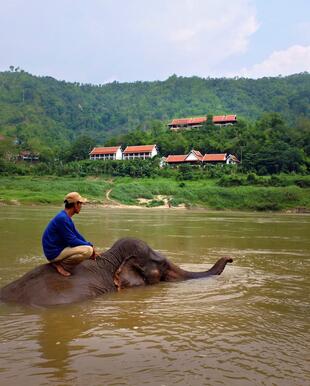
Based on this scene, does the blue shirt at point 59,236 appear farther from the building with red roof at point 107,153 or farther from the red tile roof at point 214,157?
the building with red roof at point 107,153

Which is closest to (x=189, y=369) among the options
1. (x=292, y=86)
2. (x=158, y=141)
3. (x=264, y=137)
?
(x=264, y=137)

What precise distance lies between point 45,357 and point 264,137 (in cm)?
8126

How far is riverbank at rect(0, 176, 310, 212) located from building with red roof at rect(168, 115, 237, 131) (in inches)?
1437

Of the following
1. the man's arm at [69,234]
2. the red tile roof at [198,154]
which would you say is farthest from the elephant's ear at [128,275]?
the red tile roof at [198,154]

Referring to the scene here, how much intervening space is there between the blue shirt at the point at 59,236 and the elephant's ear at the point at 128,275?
115cm

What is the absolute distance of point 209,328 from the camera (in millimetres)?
5512

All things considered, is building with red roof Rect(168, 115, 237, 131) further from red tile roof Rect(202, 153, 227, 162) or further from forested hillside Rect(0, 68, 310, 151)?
forested hillside Rect(0, 68, 310, 151)

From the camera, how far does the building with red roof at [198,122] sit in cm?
10062

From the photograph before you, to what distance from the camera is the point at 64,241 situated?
6871 millimetres

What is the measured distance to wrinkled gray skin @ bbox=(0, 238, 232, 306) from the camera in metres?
6.61

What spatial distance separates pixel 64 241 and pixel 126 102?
160 m

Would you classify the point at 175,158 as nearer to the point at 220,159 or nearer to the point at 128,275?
the point at 220,159

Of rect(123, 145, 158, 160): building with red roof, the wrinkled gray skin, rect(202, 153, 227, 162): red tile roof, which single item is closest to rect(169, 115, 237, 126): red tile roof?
rect(123, 145, 158, 160): building with red roof

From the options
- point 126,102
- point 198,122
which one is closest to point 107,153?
point 198,122
